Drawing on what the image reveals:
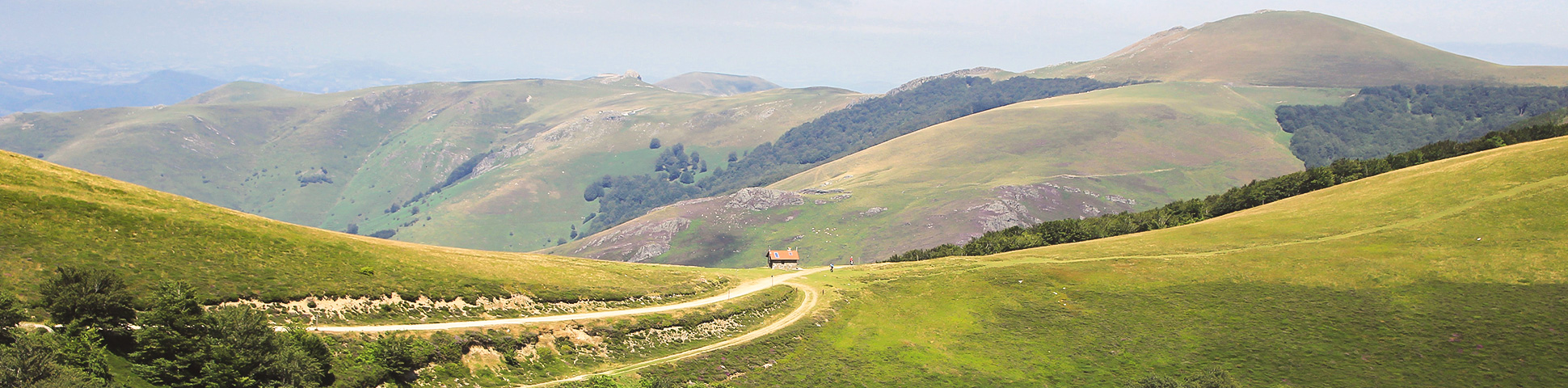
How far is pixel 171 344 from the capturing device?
123 feet

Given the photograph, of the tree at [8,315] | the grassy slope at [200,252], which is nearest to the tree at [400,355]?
the grassy slope at [200,252]

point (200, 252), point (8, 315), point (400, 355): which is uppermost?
point (200, 252)

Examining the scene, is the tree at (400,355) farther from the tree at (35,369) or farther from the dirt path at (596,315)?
the tree at (35,369)

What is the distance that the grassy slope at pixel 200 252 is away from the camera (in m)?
45.3

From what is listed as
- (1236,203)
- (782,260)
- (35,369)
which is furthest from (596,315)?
(1236,203)

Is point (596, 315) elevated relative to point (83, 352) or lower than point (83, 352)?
lower

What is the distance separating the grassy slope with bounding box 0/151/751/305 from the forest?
71941mm

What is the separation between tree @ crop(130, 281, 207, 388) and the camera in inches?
1435

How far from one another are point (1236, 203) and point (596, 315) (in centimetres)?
11912

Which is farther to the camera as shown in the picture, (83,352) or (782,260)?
(782,260)

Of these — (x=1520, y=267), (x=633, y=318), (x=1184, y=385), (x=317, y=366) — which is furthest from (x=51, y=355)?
(x=1520, y=267)

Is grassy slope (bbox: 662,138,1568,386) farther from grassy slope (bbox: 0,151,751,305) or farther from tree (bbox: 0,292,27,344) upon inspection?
tree (bbox: 0,292,27,344)

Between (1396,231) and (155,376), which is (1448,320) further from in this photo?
(155,376)

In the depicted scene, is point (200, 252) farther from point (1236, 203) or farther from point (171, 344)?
point (1236, 203)
